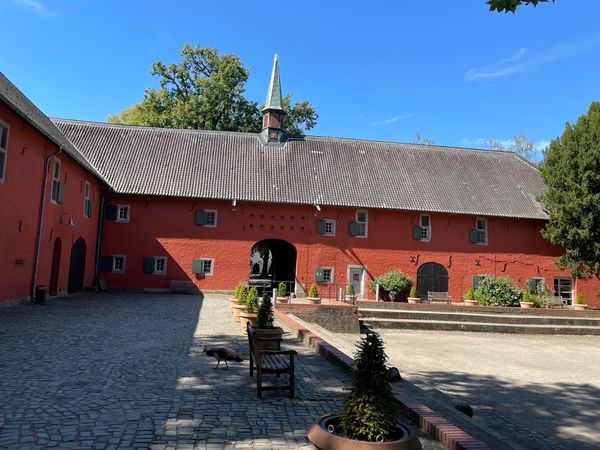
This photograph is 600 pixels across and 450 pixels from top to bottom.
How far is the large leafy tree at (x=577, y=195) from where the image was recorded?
23.8m

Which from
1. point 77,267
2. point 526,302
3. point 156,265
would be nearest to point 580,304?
point 526,302

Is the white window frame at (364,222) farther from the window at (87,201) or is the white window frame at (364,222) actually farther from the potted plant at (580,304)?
the window at (87,201)

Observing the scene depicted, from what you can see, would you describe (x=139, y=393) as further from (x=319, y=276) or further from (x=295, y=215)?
(x=295, y=215)

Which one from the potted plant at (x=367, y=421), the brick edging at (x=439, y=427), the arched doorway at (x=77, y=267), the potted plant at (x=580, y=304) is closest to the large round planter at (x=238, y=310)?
the brick edging at (x=439, y=427)

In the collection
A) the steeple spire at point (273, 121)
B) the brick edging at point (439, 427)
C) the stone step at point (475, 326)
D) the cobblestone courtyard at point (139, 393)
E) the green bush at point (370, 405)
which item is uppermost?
the steeple spire at point (273, 121)

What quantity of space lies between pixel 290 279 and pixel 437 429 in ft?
70.5

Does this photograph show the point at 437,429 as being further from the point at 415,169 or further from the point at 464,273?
the point at 415,169

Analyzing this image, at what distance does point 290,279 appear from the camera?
26.1 metres

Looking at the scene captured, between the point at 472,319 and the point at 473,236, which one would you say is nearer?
the point at 472,319

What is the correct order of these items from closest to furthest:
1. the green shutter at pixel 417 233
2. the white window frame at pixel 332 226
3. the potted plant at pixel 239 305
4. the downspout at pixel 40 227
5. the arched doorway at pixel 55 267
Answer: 1. the potted plant at pixel 239 305
2. the downspout at pixel 40 227
3. the arched doorway at pixel 55 267
4. the white window frame at pixel 332 226
5. the green shutter at pixel 417 233

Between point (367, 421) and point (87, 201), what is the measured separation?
66.8 ft

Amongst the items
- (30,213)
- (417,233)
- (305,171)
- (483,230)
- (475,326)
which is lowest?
(475,326)

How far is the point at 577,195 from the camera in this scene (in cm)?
2417

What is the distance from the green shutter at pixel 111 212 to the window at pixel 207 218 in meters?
4.03
